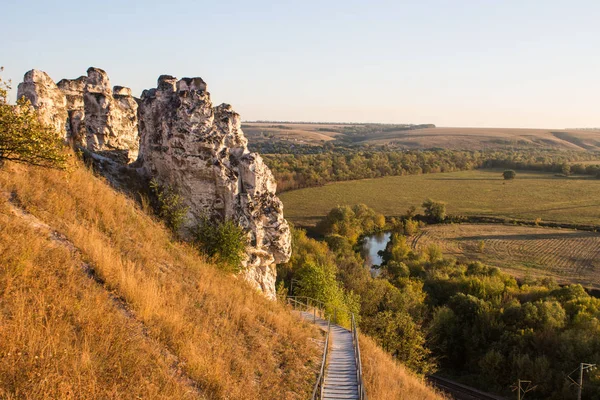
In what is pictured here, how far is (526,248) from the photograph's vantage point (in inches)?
2226

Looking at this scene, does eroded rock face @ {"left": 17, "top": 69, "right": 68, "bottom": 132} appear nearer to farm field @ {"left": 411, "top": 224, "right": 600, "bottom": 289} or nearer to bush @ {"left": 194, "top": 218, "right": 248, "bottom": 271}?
bush @ {"left": 194, "top": 218, "right": 248, "bottom": 271}

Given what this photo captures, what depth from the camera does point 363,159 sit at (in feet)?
389

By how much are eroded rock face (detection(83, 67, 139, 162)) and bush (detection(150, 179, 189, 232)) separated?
4058 millimetres

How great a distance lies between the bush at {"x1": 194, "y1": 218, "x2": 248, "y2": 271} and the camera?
14961 mm

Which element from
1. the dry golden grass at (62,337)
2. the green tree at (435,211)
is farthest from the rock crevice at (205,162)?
the green tree at (435,211)

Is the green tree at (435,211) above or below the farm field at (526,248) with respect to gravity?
above

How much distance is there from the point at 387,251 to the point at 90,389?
51636 mm

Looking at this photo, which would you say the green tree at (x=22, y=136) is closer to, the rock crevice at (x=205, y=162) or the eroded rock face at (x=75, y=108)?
the rock crevice at (x=205, y=162)

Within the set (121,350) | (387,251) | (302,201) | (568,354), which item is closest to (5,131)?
(121,350)

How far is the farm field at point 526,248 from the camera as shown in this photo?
4706 cm

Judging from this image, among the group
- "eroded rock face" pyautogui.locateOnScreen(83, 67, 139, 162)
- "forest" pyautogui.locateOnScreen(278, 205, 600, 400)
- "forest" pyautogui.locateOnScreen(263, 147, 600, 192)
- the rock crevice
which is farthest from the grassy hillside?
"forest" pyautogui.locateOnScreen(263, 147, 600, 192)

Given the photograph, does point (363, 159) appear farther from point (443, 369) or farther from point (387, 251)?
point (443, 369)

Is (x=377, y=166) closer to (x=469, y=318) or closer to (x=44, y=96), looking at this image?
(x=469, y=318)

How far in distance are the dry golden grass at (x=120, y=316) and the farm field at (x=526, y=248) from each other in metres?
42.3
